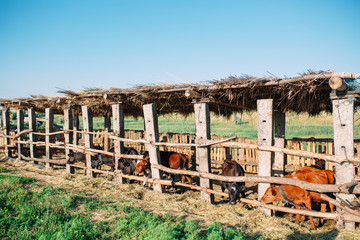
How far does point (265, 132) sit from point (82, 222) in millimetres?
4626

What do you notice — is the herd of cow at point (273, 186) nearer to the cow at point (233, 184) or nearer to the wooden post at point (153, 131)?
the cow at point (233, 184)

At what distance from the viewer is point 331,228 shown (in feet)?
19.0

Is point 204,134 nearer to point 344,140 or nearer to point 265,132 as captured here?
point 265,132

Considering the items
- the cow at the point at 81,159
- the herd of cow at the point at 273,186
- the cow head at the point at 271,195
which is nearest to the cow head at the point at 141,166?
the herd of cow at the point at 273,186

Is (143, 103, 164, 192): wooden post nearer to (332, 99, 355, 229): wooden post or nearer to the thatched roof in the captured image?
the thatched roof

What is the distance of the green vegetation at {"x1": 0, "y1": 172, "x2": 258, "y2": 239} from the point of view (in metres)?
A: 4.72

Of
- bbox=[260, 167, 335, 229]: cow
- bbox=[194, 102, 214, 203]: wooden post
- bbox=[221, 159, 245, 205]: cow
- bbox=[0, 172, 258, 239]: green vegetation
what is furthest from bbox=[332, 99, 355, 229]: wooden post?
bbox=[194, 102, 214, 203]: wooden post

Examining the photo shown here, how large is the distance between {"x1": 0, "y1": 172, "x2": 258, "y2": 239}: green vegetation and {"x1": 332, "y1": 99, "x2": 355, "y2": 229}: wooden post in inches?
92.7

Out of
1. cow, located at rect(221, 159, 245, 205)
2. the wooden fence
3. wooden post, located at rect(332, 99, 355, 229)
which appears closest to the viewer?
wooden post, located at rect(332, 99, 355, 229)

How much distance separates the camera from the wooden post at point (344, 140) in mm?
5129

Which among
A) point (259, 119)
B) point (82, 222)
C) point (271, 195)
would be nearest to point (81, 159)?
point (82, 222)

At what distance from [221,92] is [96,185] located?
5.56 m

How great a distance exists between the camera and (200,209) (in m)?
6.84

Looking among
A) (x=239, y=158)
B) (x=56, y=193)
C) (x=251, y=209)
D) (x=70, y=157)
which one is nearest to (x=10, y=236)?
(x=56, y=193)
